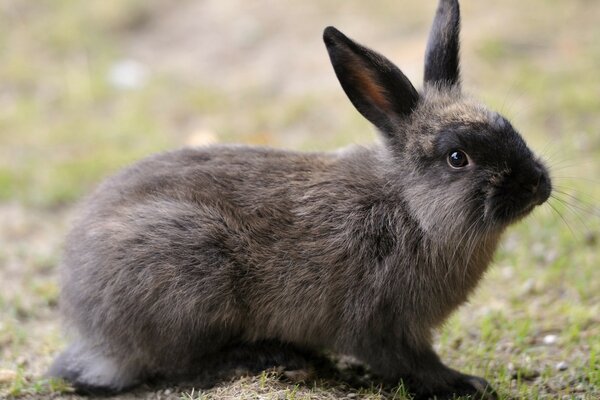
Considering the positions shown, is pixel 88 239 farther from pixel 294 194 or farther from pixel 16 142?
pixel 16 142

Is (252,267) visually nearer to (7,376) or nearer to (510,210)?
(510,210)

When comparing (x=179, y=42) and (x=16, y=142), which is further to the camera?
(x=179, y=42)

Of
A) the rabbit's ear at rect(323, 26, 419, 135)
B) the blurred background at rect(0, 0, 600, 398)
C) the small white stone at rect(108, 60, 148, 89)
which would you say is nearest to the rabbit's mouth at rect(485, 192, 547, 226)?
the rabbit's ear at rect(323, 26, 419, 135)

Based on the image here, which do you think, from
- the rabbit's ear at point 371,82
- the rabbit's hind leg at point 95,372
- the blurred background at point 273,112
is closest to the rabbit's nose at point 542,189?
the rabbit's ear at point 371,82

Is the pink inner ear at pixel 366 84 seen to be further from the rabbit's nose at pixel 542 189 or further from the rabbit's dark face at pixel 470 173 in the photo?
the rabbit's nose at pixel 542 189

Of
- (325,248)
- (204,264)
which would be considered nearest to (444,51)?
(325,248)

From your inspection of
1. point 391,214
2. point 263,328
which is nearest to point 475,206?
point 391,214

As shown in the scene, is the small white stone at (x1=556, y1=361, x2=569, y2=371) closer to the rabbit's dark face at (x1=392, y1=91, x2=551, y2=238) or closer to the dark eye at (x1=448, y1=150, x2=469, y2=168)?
the rabbit's dark face at (x1=392, y1=91, x2=551, y2=238)
